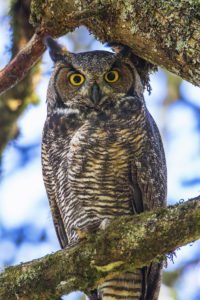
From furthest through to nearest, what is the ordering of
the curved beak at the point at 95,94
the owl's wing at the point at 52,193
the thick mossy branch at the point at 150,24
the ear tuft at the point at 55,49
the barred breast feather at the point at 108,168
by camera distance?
the owl's wing at the point at 52,193 → the ear tuft at the point at 55,49 → the curved beak at the point at 95,94 → the barred breast feather at the point at 108,168 → the thick mossy branch at the point at 150,24

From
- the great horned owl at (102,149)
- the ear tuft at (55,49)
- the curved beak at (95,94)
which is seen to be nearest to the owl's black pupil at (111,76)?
the great horned owl at (102,149)

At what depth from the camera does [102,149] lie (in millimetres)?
2961

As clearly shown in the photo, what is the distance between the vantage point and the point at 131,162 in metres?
3.00

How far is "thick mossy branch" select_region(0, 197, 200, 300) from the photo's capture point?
→ 1.98 meters

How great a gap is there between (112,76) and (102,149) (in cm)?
74

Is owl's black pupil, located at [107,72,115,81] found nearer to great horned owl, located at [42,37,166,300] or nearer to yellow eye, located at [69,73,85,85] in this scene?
great horned owl, located at [42,37,166,300]

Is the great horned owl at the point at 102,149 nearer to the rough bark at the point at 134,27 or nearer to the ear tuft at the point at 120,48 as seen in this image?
the ear tuft at the point at 120,48

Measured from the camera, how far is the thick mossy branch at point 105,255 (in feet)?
6.48

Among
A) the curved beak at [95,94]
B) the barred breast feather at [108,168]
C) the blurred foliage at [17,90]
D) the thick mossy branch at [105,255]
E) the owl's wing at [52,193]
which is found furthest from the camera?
the blurred foliage at [17,90]

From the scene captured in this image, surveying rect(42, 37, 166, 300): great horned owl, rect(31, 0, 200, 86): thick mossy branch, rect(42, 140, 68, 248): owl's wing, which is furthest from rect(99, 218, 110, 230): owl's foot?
rect(42, 140, 68, 248): owl's wing

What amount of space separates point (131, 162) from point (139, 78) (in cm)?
81

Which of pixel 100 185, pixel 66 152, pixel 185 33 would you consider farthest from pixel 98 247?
pixel 185 33

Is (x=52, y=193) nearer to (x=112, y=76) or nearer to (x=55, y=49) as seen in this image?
(x=112, y=76)

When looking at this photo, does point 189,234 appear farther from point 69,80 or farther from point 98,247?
point 69,80
